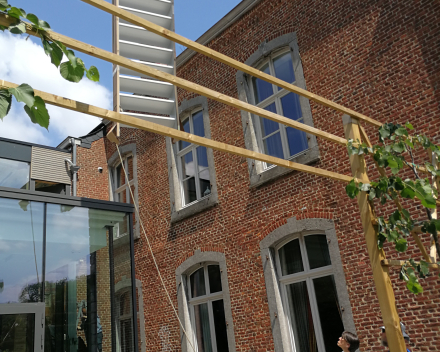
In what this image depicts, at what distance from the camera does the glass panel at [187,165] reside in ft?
36.7

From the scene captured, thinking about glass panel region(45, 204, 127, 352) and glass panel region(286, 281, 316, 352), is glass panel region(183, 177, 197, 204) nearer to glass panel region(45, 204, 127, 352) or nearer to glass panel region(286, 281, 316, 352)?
glass panel region(45, 204, 127, 352)

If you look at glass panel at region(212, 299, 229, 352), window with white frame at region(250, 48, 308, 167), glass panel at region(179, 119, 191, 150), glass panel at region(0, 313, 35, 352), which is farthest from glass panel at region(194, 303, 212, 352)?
glass panel at region(0, 313, 35, 352)

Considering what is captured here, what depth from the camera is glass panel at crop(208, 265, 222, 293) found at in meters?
9.83

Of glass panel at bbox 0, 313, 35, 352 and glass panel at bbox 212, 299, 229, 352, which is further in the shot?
glass panel at bbox 212, 299, 229, 352

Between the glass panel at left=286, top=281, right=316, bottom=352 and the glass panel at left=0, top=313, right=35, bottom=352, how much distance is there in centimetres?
443

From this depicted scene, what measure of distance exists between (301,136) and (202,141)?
212 inches

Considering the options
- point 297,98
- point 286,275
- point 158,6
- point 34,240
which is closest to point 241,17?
point 297,98

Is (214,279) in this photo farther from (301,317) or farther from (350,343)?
(350,343)

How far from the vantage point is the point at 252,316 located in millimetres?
8727

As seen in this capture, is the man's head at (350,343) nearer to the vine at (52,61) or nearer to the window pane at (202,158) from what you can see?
the vine at (52,61)

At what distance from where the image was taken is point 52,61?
2.27 meters

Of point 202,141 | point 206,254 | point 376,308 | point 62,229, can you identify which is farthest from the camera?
point 206,254

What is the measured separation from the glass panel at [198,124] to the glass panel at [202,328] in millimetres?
4061

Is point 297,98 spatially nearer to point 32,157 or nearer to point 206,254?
point 206,254
